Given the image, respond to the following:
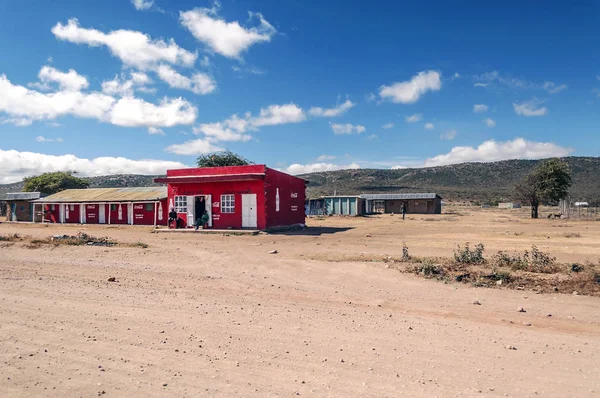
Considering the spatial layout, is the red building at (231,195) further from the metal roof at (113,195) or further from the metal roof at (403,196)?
the metal roof at (403,196)

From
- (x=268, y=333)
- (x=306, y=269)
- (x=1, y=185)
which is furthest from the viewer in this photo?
(x=1, y=185)

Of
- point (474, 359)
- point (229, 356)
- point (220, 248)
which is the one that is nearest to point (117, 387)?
point (229, 356)

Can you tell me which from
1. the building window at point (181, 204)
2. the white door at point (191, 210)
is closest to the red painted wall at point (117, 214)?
the building window at point (181, 204)

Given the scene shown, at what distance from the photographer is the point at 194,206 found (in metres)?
30.6

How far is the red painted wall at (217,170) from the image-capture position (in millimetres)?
29141

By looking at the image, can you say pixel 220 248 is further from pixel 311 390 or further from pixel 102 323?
pixel 311 390

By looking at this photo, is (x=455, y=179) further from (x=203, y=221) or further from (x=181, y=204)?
(x=203, y=221)

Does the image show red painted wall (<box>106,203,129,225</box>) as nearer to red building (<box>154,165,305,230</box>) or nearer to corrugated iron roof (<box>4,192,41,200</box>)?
red building (<box>154,165,305,230</box>)

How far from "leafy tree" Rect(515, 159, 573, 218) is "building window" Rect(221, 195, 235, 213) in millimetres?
36181

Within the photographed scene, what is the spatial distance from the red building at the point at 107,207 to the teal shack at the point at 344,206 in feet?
86.8

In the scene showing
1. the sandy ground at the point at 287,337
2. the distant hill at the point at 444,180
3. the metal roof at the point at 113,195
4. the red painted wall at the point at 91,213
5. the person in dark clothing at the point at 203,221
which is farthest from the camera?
the distant hill at the point at 444,180

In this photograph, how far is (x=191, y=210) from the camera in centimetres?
3064

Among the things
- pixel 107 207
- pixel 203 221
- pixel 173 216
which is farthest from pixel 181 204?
pixel 107 207

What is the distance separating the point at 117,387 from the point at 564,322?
6868mm
